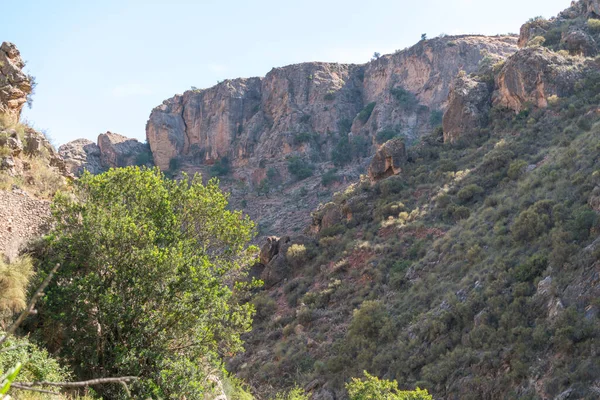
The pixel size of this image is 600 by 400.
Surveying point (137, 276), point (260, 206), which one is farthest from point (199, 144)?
point (137, 276)

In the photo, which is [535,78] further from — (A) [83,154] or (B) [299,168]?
(A) [83,154]

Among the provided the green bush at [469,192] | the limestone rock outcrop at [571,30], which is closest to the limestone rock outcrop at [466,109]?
the limestone rock outcrop at [571,30]

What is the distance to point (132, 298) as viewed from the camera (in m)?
11.3

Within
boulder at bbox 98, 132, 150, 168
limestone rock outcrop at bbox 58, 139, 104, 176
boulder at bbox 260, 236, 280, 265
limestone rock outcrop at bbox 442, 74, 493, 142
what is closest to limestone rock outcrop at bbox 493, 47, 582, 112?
limestone rock outcrop at bbox 442, 74, 493, 142

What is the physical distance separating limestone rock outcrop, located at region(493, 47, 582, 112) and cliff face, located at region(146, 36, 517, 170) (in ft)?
95.0

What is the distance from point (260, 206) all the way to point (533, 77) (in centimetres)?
3473

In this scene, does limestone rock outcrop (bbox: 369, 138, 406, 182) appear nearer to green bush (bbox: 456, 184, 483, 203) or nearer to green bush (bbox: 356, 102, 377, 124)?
green bush (bbox: 456, 184, 483, 203)

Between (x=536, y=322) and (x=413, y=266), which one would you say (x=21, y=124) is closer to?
(x=536, y=322)

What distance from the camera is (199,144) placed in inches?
3056

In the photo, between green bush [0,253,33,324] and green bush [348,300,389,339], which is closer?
green bush [0,253,33,324]

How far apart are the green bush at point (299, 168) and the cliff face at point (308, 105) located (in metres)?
2.01

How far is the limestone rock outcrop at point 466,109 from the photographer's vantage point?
3819 cm

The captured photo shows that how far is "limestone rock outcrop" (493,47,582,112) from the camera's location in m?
35.6

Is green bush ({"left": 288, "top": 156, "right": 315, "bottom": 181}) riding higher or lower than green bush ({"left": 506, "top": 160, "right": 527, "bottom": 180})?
higher
